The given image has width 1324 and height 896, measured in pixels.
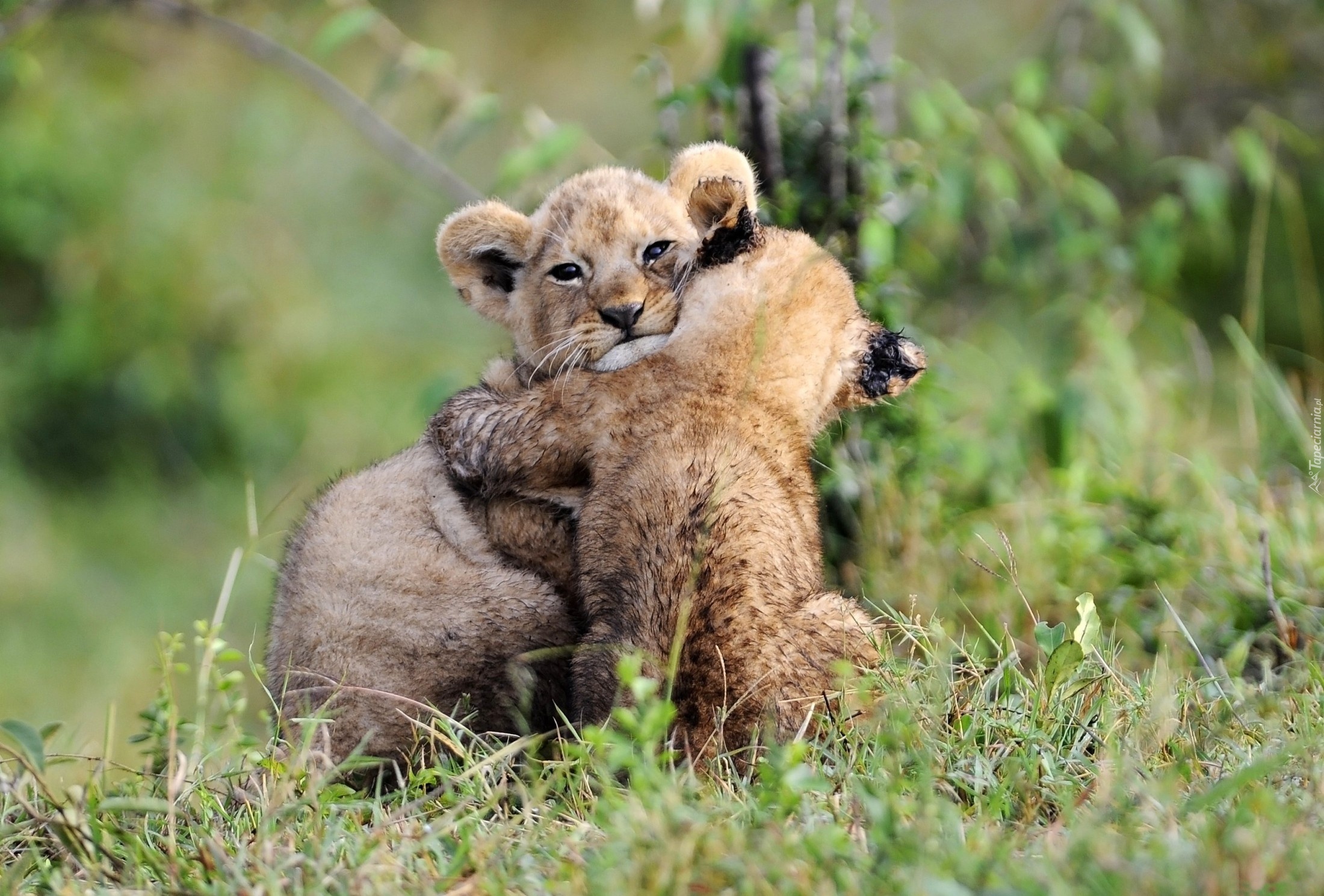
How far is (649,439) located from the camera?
322 cm

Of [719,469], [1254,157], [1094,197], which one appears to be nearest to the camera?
[719,469]

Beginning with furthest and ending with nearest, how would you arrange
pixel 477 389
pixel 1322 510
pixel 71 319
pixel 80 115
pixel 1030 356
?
pixel 80 115 → pixel 71 319 → pixel 1030 356 → pixel 1322 510 → pixel 477 389

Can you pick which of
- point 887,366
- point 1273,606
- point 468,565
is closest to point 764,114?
point 887,366

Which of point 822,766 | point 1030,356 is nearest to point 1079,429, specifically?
point 1030,356

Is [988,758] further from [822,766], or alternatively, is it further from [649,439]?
[649,439]

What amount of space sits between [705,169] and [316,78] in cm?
275

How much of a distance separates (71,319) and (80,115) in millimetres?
1580

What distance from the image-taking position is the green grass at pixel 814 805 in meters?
2.32

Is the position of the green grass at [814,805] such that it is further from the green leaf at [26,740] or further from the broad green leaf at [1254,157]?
the broad green leaf at [1254,157]

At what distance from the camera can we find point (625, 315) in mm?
3672

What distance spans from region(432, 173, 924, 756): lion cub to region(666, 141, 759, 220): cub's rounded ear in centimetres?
38

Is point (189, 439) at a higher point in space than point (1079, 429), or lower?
lower

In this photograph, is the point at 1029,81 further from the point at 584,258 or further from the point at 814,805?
the point at 814,805

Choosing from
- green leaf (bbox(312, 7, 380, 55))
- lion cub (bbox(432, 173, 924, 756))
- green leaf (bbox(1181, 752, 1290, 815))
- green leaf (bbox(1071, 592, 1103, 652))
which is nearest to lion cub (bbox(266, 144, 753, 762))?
lion cub (bbox(432, 173, 924, 756))
